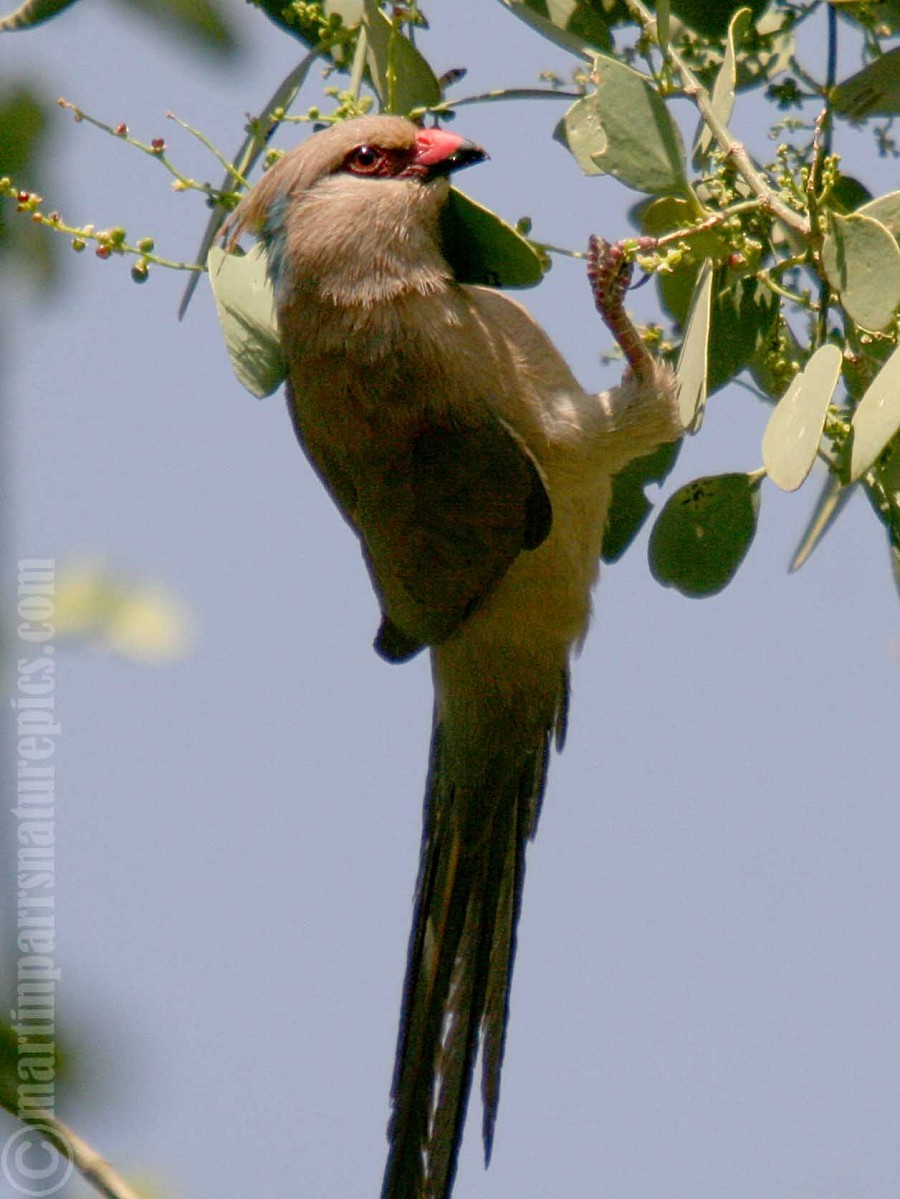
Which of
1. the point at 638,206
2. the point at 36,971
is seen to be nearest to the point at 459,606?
the point at 638,206

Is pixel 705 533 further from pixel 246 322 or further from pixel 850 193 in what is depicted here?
pixel 246 322

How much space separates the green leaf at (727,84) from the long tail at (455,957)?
1.39 metres

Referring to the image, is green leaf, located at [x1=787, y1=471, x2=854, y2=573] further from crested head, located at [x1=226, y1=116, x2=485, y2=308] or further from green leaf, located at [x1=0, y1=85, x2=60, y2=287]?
green leaf, located at [x1=0, y1=85, x2=60, y2=287]

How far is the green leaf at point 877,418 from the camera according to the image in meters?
1.68

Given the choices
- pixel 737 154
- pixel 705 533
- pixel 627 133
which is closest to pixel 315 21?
pixel 627 133

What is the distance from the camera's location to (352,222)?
113 inches

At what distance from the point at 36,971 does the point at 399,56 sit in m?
1.46

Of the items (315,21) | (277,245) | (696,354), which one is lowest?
(696,354)

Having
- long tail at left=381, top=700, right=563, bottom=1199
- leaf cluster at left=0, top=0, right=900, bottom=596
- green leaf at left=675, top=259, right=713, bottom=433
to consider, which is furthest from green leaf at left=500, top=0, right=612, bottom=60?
long tail at left=381, top=700, right=563, bottom=1199

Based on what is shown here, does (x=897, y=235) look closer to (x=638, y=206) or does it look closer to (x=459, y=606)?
(x=638, y=206)

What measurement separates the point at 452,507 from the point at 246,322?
649 millimetres

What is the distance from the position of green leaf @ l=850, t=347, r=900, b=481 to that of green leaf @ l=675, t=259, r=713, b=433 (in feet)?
0.89

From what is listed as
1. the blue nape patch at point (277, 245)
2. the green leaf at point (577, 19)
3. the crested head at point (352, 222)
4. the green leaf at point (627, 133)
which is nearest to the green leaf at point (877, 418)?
the green leaf at point (627, 133)

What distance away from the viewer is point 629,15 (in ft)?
7.23
